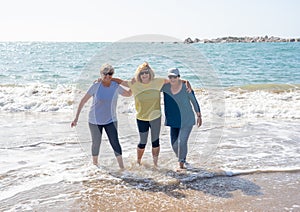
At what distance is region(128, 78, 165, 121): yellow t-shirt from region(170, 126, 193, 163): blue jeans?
0.50m

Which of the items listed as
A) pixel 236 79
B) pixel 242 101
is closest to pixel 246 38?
pixel 236 79

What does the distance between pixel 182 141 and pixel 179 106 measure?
21.8 inches

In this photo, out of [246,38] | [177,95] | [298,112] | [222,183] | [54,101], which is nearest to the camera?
[222,183]

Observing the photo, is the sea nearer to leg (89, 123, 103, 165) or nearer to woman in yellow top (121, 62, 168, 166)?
leg (89, 123, 103, 165)

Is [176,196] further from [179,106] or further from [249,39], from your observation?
[249,39]

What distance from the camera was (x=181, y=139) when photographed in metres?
5.66

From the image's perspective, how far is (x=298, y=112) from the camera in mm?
10977

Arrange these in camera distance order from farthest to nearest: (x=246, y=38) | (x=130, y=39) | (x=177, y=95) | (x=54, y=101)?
1. (x=246, y=38)
2. (x=54, y=101)
3. (x=130, y=39)
4. (x=177, y=95)

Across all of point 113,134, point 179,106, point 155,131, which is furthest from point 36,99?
point 179,106

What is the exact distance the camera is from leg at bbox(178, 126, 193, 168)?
563 centimetres

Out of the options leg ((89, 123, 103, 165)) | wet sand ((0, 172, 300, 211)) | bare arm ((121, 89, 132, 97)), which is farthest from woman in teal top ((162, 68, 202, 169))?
leg ((89, 123, 103, 165))

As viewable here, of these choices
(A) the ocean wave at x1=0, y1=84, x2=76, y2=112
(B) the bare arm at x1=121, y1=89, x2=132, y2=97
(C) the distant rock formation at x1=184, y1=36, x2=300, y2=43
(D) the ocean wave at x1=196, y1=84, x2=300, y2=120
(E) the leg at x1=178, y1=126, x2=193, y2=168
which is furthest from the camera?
(C) the distant rock formation at x1=184, y1=36, x2=300, y2=43

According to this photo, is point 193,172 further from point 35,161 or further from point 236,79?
point 236,79

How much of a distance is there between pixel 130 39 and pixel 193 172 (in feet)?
7.71
